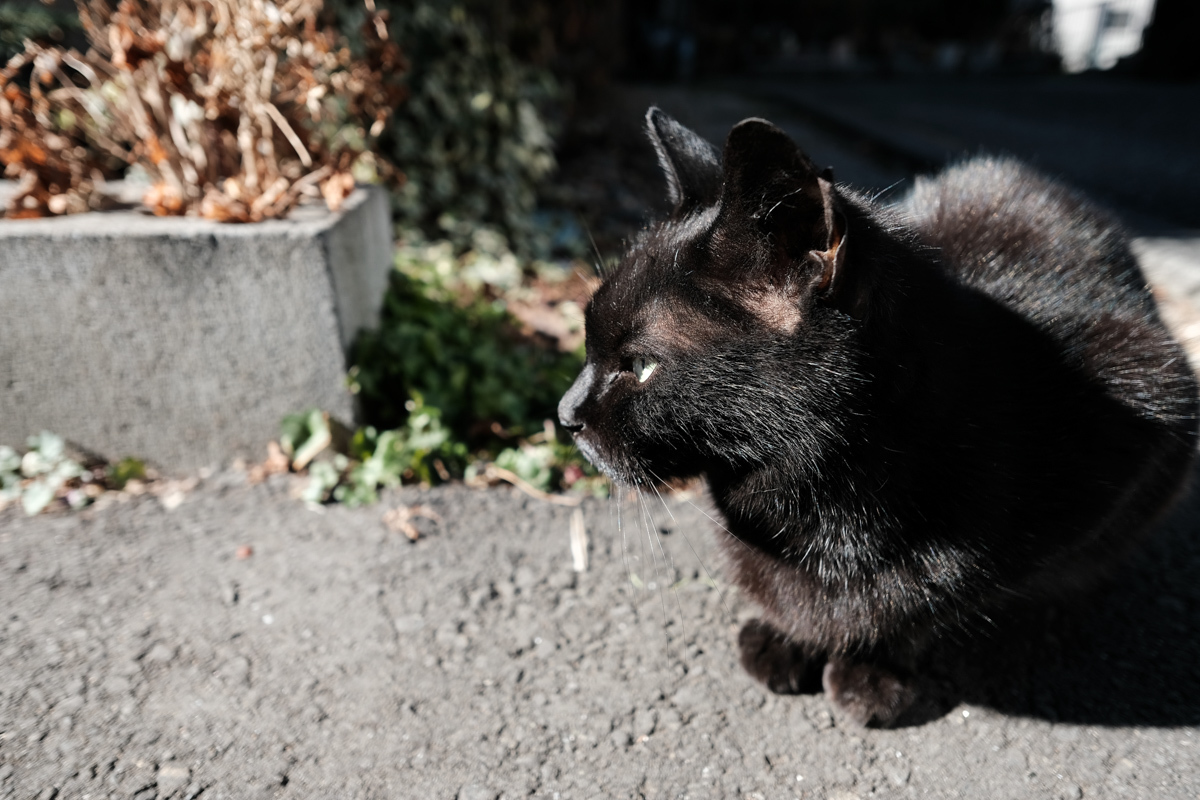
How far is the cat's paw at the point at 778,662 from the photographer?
1.69 meters

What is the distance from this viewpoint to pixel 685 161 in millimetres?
1542

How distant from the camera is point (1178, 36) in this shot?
34.4ft

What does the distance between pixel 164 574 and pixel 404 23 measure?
2.73m

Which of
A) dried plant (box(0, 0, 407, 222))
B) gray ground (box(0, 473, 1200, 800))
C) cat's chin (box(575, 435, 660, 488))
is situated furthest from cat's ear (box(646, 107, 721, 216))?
dried plant (box(0, 0, 407, 222))

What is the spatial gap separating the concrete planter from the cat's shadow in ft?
5.73

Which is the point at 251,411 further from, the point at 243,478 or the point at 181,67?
the point at 181,67

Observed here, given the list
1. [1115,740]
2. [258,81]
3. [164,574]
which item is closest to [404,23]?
[258,81]

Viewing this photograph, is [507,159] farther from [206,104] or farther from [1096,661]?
[1096,661]

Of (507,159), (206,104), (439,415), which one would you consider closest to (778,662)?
(439,415)

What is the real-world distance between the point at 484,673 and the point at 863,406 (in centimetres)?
98

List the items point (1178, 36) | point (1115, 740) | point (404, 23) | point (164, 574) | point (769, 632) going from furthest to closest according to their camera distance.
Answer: point (1178, 36), point (404, 23), point (164, 574), point (769, 632), point (1115, 740)

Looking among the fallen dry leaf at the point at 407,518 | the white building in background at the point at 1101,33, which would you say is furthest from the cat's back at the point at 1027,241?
the white building in background at the point at 1101,33

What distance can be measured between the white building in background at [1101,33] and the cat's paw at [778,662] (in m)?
17.8

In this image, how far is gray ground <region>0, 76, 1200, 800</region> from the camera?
1502mm
